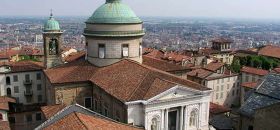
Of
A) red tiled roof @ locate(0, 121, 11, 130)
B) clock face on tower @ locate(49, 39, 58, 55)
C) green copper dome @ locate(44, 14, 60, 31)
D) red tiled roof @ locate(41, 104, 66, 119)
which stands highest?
green copper dome @ locate(44, 14, 60, 31)

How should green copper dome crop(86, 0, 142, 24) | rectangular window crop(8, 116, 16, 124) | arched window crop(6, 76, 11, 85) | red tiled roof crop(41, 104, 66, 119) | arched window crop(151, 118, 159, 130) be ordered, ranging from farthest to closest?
1. arched window crop(6, 76, 11, 85)
2. rectangular window crop(8, 116, 16, 124)
3. green copper dome crop(86, 0, 142, 24)
4. red tiled roof crop(41, 104, 66, 119)
5. arched window crop(151, 118, 159, 130)

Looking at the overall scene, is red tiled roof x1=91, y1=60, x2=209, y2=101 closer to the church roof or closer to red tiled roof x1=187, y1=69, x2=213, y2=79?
the church roof

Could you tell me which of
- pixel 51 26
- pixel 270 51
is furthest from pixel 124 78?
pixel 270 51

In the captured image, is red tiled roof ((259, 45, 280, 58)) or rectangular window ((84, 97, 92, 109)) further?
red tiled roof ((259, 45, 280, 58))

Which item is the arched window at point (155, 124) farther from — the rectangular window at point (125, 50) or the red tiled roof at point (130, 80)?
the rectangular window at point (125, 50)

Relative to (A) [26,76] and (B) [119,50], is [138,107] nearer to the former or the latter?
(B) [119,50]

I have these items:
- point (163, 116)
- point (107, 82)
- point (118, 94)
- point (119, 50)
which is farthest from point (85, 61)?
point (163, 116)

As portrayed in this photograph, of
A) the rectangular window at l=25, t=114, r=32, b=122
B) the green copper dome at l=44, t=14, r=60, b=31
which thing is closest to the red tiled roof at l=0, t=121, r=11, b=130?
the rectangular window at l=25, t=114, r=32, b=122

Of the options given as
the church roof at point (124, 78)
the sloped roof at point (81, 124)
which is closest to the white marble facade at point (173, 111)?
the church roof at point (124, 78)
